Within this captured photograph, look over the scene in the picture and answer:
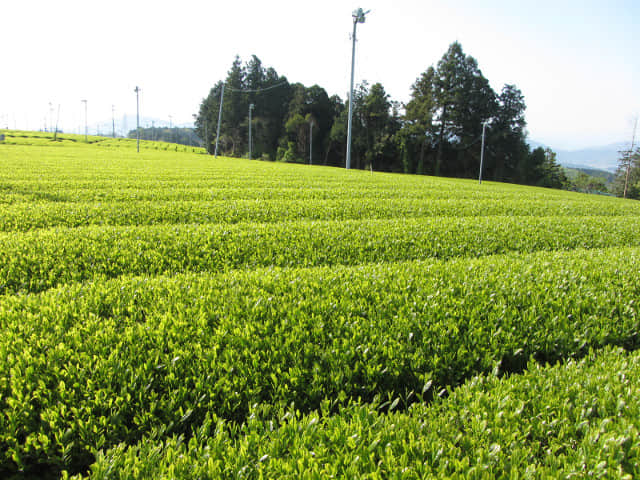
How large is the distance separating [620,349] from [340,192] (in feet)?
45.2

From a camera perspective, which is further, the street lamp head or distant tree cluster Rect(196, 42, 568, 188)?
distant tree cluster Rect(196, 42, 568, 188)

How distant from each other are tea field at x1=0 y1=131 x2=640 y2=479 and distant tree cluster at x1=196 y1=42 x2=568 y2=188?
65780 mm

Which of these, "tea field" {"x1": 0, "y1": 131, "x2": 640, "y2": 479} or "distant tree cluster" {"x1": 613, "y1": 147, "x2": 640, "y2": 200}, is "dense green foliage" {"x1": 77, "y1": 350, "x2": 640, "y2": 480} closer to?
"tea field" {"x1": 0, "y1": 131, "x2": 640, "y2": 479}

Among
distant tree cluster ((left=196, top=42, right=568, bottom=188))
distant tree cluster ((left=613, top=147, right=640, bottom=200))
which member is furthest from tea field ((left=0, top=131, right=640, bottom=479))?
distant tree cluster ((left=613, top=147, right=640, bottom=200))

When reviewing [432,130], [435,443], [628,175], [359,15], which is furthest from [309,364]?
[628,175]

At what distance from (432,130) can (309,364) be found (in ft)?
233

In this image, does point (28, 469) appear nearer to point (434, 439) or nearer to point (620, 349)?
point (434, 439)

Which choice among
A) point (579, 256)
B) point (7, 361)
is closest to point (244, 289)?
point (7, 361)

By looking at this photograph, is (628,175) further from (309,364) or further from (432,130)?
(309,364)

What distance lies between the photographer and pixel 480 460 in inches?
90.4

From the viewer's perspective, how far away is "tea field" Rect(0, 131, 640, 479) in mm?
2428

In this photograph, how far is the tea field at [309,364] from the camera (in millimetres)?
2428

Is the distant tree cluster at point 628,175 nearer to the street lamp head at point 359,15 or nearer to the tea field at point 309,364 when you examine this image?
the street lamp head at point 359,15

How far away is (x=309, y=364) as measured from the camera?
11.1 ft
